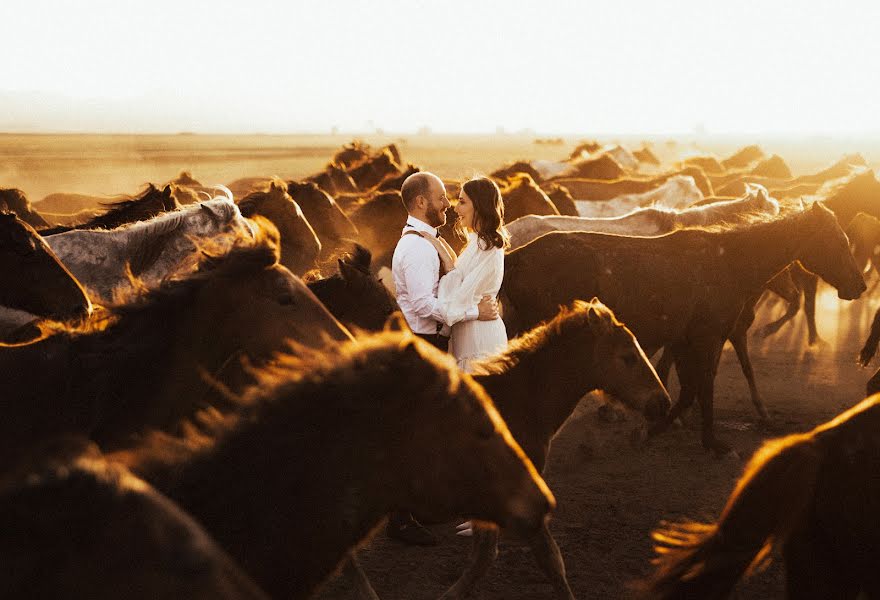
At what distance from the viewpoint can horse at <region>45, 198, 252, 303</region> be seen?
658 cm

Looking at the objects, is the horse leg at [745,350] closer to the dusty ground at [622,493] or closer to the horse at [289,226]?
the dusty ground at [622,493]

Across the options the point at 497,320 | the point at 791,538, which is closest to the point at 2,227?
the point at 497,320

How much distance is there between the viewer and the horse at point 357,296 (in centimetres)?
583

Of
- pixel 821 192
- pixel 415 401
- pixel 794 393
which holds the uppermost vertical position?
pixel 415 401

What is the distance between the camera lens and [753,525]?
3.07 meters

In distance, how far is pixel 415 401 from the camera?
2.83m

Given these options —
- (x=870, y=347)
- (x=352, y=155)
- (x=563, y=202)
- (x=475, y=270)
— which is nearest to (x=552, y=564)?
(x=475, y=270)

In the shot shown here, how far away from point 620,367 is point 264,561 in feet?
10.0

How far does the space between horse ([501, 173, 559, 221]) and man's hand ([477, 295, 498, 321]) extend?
6.65 meters

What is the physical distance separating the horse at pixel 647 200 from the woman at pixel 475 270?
31.2 feet

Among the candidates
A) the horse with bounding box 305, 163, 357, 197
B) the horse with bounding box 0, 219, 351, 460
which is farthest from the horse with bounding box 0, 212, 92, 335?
the horse with bounding box 305, 163, 357, 197

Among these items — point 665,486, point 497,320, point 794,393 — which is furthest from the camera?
point 794,393

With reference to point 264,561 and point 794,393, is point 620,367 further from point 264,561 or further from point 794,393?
point 794,393

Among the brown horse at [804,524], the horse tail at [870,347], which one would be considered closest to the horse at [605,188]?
the horse tail at [870,347]
